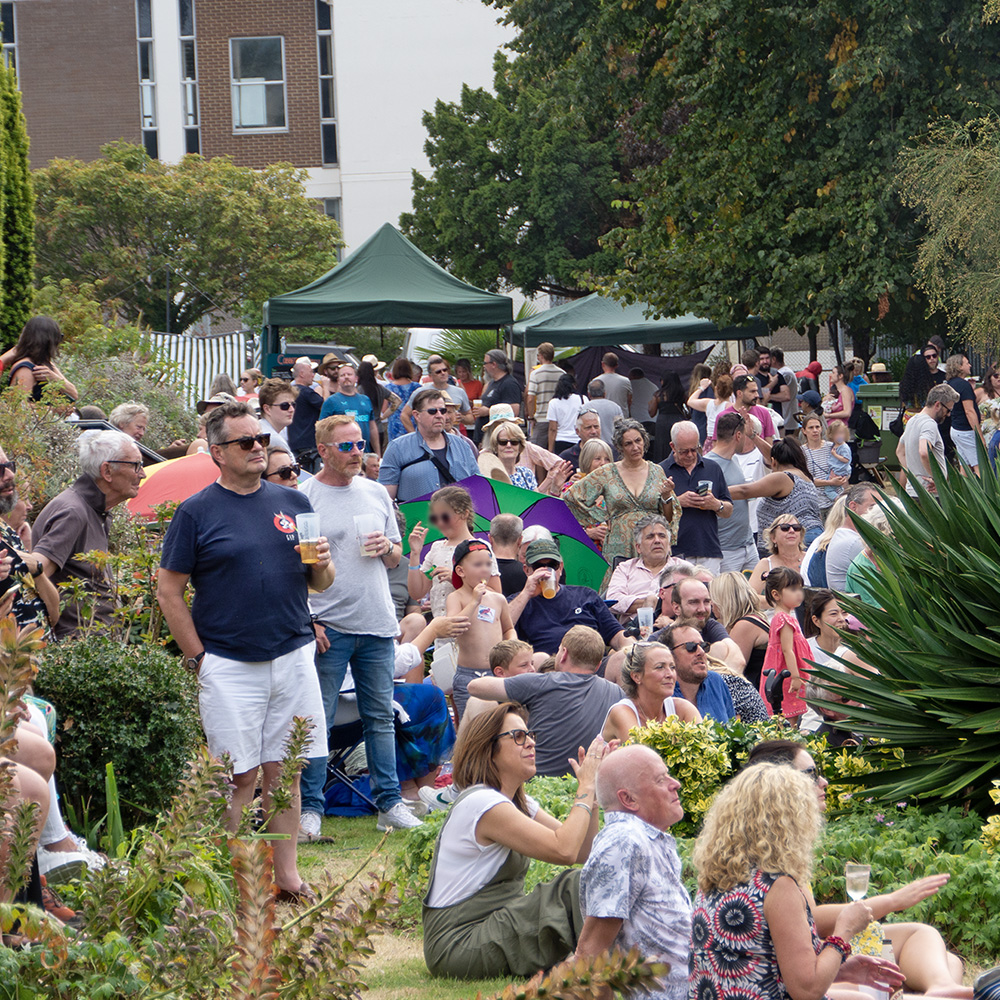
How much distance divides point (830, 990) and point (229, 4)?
1673 inches

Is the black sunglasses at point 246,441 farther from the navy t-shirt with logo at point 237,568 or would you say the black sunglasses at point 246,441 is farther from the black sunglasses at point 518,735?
the black sunglasses at point 518,735

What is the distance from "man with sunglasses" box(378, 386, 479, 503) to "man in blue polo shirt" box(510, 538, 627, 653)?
5.31 feet

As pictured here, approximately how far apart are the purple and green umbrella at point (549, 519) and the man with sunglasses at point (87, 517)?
12.3ft

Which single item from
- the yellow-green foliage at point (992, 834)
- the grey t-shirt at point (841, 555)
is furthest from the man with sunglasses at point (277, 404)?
the yellow-green foliage at point (992, 834)

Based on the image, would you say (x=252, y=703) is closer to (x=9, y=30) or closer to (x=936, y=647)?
(x=936, y=647)

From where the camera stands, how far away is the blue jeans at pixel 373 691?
22.8 ft

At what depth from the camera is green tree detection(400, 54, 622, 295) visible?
32.6m

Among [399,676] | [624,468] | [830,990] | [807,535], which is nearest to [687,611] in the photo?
[399,676]

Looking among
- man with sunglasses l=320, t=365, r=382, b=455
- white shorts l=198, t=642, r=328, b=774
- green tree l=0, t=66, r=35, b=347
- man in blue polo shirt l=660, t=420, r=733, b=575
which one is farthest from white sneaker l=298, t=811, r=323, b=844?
green tree l=0, t=66, r=35, b=347

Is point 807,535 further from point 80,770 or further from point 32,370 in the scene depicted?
point 80,770

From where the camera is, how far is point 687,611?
25.0 feet

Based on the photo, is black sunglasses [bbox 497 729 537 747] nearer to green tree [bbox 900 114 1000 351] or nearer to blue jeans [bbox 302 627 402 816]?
blue jeans [bbox 302 627 402 816]

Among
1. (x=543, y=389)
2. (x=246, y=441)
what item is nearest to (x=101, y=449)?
(x=246, y=441)

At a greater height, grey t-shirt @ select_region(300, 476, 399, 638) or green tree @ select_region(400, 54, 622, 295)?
green tree @ select_region(400, 54, 622, 295)
